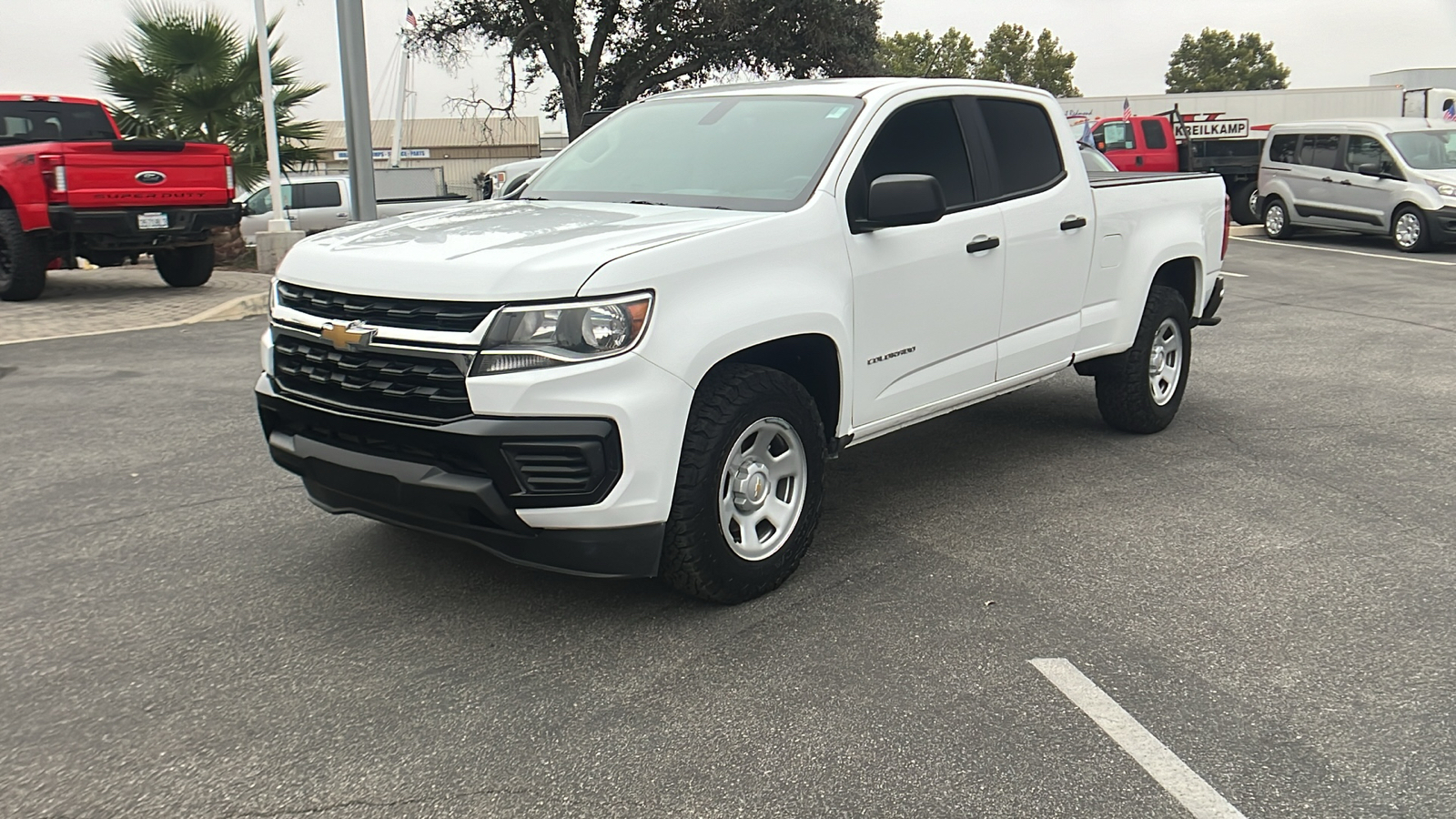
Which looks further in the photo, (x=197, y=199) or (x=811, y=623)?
(x=197, y=199)

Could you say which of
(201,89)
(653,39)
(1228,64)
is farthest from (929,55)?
(201,89)

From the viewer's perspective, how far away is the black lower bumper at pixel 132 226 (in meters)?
12.1

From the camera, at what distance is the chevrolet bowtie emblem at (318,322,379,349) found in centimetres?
385

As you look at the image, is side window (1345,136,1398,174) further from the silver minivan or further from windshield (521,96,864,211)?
windshield (521,96,864,211)

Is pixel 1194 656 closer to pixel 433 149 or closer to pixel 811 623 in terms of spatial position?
pixel 811 623

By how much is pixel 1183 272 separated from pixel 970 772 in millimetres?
4671

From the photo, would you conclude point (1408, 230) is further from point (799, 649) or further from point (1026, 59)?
point (1026, 59)

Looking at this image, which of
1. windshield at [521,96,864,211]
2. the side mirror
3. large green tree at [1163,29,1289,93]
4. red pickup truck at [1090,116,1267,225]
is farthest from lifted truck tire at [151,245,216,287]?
large green tree at [1163,29,1289,93]

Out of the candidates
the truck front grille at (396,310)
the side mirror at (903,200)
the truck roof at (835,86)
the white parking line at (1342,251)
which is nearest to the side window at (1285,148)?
the white parking line at (1342,251)

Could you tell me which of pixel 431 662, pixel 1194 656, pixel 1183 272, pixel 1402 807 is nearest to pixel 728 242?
pixel 431 662

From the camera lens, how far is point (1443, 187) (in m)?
18.0

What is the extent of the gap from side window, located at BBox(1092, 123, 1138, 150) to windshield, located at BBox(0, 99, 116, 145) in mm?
17964

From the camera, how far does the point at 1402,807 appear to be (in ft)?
9.69

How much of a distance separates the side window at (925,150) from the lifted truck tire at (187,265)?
37.8 ft
